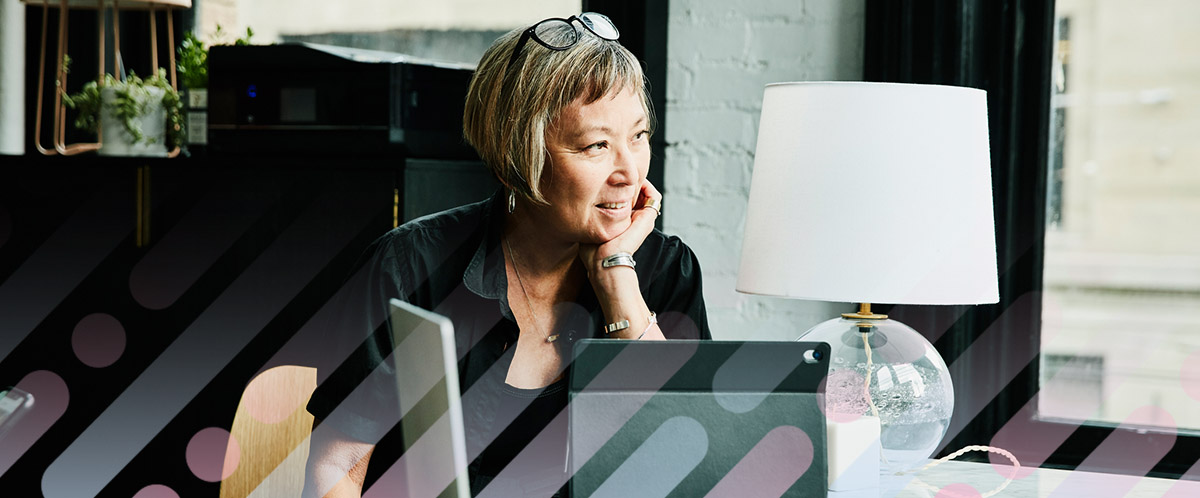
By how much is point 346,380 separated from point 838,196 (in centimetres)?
61

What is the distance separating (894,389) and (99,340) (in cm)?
176

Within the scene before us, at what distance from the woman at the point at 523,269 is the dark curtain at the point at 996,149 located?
69 centimetres

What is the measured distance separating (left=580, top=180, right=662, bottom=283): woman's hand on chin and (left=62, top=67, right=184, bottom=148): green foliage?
1.34m

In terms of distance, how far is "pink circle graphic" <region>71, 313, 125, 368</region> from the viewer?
236cm

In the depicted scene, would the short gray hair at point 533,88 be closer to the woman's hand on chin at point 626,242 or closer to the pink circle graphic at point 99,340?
the woman's hand on chin at point 626,242

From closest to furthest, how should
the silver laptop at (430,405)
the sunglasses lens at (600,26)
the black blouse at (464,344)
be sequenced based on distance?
the silver laptop at (430,405) → the black blouse at (464,344) → the sunglasses lens at (600,26)

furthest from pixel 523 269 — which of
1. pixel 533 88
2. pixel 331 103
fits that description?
pixel 331 103

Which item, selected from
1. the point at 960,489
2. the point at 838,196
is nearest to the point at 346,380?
the point at 838,196

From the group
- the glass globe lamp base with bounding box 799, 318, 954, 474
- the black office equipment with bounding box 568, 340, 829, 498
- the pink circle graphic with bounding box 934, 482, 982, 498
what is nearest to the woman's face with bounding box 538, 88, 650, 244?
the glass globe lamp base with bounding box 799, 318, 954, 474

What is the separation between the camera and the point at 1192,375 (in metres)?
1.93
